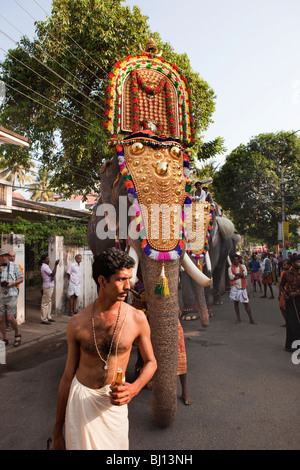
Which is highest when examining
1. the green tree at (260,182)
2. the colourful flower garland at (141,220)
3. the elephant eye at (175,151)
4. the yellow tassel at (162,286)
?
the green tree at (260,182)

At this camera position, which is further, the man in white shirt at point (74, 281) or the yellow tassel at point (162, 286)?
the man in white shirt at point (74, 281)

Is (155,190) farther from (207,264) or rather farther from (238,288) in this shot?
(238,288)

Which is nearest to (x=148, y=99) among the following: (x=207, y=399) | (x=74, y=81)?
(x=207, y=399)

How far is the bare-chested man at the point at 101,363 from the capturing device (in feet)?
5.98

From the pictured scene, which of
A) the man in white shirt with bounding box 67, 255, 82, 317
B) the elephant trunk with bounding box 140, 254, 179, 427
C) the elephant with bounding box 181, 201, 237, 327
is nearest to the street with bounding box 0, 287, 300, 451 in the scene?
the elephant trunk with bounding box 140, 254, 179, 427

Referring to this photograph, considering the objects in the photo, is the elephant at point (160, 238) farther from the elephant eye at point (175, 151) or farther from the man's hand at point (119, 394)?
the man's hand at point (119, 394)

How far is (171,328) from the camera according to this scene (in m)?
2.95

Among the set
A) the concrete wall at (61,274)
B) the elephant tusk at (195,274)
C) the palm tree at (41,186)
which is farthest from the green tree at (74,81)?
the palm tree at (41,186)

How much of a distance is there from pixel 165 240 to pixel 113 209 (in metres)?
1.10

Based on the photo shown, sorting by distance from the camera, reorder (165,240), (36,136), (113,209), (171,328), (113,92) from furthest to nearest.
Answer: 1. (36,136)
2. (113,92)
3. (113,209)
4. (165,240)
5. (171,328)

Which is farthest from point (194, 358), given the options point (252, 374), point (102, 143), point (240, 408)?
point (102, 143)

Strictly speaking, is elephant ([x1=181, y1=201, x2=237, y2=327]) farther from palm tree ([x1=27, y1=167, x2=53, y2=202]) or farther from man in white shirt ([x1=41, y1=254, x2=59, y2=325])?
palm tree ([x1=27, y1=167, x2=53, y2=202])

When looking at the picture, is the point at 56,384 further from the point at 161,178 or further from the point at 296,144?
the point at 296,144

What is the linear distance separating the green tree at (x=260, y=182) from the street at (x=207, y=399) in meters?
19.8
